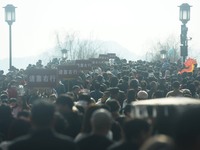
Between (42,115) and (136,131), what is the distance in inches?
37.4

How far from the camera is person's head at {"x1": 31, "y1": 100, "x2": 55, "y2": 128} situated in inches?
291

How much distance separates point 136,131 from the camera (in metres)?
7.65

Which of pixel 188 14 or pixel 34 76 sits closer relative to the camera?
pixel 34 76

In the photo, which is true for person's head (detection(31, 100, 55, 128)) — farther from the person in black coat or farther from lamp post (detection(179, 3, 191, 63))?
lamp post (detection(179, 3, 191, 63))

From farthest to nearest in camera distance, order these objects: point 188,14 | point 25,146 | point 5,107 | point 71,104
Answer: point 188,14, point 5,107, point 71,104, point 25,146

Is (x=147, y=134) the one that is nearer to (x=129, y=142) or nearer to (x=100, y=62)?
(x=129, y=142)

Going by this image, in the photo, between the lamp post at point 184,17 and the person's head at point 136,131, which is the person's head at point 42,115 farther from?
the lamp post at point 184,17

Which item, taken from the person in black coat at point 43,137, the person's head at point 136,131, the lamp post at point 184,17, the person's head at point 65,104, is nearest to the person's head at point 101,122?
the person's head at point 136,131

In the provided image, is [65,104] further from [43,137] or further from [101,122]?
[43,137]

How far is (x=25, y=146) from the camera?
→ 730 centimetres

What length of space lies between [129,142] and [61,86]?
16.9 meters

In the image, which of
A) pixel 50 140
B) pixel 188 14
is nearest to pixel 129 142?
pixel 50 140

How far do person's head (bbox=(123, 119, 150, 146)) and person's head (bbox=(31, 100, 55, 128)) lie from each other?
0.77 meters

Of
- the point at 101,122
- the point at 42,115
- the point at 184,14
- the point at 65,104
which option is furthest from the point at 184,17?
the point at 42,115
